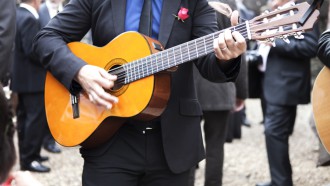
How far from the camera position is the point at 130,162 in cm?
251

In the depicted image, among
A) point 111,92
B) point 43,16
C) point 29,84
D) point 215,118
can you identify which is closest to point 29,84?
point 29,84

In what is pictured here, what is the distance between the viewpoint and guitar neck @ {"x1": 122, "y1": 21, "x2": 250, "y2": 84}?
227 cm

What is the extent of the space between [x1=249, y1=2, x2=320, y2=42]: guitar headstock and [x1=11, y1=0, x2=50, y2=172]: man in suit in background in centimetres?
400

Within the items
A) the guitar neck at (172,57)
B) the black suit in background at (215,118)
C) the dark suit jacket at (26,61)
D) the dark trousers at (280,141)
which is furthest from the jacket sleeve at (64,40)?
the dark suit jacket at (26,61)

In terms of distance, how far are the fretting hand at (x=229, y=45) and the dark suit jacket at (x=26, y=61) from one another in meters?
3.88

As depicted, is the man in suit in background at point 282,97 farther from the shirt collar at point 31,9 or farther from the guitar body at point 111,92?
the shirt collar at point 31,9

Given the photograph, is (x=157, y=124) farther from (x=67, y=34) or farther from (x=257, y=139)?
(x=257, y=139)

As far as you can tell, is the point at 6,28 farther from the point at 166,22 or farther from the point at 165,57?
the point at 165,57

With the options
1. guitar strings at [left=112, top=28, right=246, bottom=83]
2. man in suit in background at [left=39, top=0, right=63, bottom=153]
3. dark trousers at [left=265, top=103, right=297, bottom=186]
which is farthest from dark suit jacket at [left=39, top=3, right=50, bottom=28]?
guitar strings at [left=112, top=28, right=246, bottom=83]

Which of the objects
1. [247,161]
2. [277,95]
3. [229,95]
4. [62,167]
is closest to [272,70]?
[277,95]

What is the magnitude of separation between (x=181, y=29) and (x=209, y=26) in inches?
5.8

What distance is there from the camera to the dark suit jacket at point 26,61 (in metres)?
5.68

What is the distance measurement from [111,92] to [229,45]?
71 cm

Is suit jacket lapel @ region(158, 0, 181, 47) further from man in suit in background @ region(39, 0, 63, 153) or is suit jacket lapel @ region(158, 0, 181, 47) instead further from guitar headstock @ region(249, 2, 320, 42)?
man in suit in background @ region(39, 0, 63, 153)
